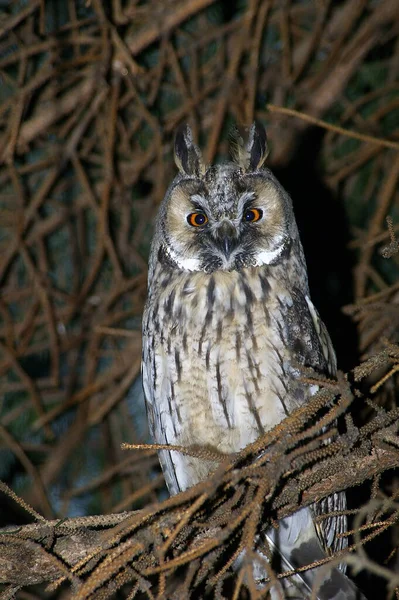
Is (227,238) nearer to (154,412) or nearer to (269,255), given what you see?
(269,255)

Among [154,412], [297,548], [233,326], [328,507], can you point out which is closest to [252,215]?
[233,326]

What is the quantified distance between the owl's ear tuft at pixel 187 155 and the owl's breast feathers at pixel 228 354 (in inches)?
11.7

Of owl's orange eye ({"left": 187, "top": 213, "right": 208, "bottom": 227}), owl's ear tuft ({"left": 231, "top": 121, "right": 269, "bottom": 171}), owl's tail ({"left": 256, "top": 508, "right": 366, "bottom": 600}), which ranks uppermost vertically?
owl's ear tuft ({"left": 231, "top": 121, "right": 269, "bottom": 171})

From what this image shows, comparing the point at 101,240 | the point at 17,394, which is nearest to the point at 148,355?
the point at 101,240

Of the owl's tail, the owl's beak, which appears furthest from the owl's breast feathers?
the owl's tail

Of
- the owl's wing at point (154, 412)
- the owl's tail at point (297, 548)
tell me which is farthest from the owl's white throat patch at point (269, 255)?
the owl's tail at point (297, 548)

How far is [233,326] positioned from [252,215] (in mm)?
313

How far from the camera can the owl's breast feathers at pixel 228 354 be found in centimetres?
168

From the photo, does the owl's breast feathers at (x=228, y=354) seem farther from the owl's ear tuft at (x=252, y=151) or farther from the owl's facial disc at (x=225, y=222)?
the owl's ear tuft at (x=252, y=151)

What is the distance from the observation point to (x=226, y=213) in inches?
67.9

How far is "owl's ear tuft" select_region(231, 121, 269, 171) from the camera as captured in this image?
1854 mm

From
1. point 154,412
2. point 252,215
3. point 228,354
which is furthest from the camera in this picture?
point 154,412

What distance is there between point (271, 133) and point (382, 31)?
1.89ft

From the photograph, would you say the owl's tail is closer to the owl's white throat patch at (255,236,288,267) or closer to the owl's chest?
the owl's chest
